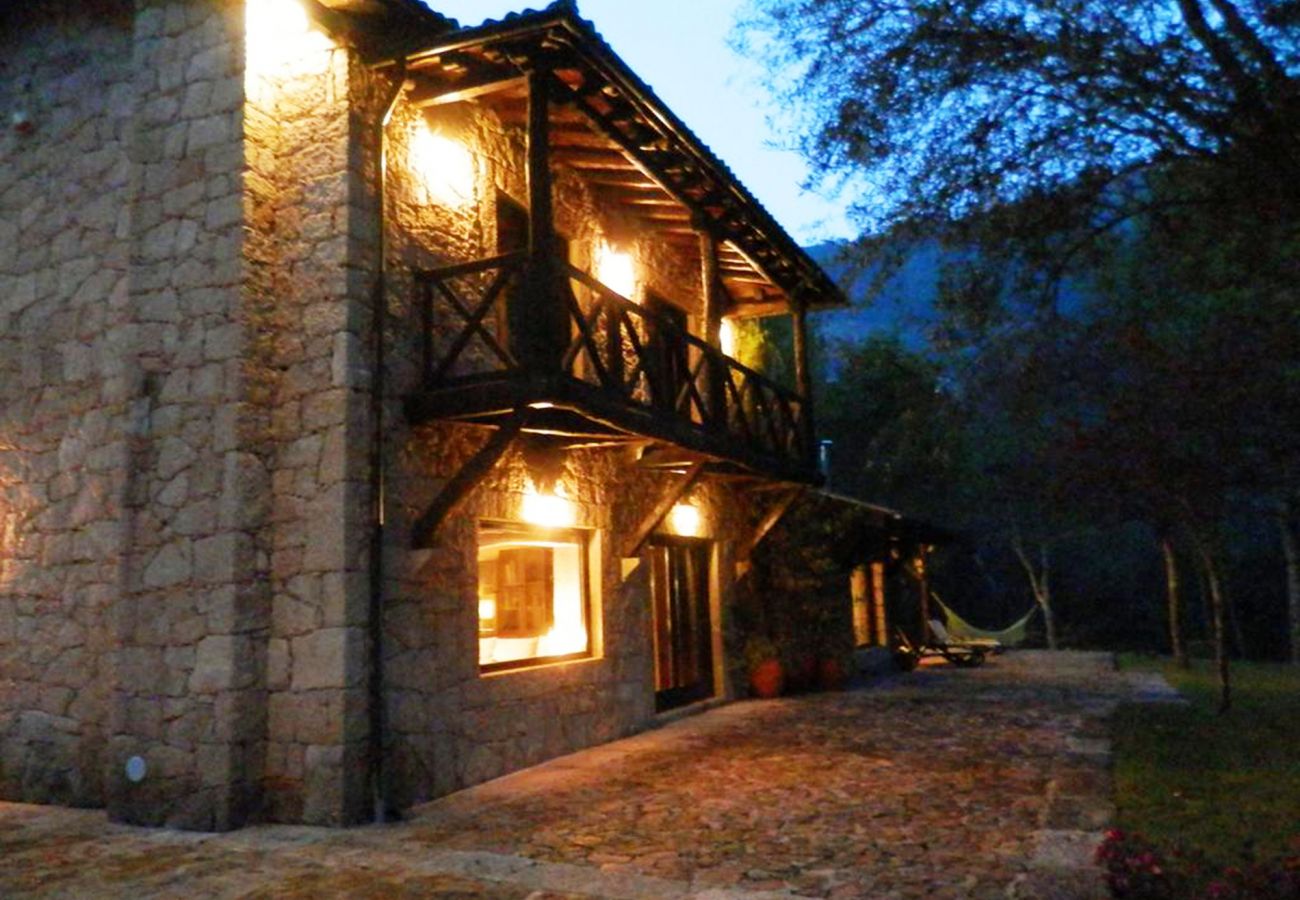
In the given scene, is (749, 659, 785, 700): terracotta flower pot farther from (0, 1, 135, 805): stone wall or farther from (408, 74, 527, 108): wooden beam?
(408, 74, 527, 108): wooden beam

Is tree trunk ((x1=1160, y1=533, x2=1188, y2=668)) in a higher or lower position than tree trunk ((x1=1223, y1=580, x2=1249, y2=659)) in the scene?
higher

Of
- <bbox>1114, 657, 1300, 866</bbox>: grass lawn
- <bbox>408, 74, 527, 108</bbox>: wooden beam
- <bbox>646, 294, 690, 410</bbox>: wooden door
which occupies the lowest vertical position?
<bbox>1114, 657, 1300, 866</bbox>: grass lawn

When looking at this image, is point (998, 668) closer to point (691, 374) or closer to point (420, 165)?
point (691, 374)

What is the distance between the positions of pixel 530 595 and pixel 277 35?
15.3ft

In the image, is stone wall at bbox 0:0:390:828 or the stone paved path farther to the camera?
stone wall at bbox 0:0:390:828

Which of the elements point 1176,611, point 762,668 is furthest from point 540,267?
point 1176,611

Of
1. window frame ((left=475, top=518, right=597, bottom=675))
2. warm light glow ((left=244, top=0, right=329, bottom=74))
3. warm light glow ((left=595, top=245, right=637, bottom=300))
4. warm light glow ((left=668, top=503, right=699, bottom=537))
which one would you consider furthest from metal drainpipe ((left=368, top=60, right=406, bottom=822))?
warm light glow ((left=668, top=503, right=699, bottom=537))

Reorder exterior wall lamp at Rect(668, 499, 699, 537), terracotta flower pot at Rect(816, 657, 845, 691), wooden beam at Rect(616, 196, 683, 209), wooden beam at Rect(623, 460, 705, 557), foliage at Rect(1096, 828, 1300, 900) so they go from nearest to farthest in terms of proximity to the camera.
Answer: foliage at Rect(1096, 828, 1300, 900) < wooden beam at Rect(623, 460, 705, 557) < wooden beam at Rect(616, 196, 683, 209) < exterior wall lamp at Rect(668, 499, 699, 537) < terracotta flower pot at Rect(816, 657, 845, 691)

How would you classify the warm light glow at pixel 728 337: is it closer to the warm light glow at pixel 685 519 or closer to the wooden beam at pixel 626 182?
the warm light glow at pixel 685 519

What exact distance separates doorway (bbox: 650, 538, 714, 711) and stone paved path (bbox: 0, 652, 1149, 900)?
190cm

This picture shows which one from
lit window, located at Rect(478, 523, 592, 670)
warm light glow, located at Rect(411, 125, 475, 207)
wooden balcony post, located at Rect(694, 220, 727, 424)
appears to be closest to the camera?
warm light glow, located at Rect(411, 125, 475, 207)

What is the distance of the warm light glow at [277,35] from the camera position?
6.80 m

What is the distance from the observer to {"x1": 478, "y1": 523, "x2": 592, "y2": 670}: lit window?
309 inches

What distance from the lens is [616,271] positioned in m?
10.3
